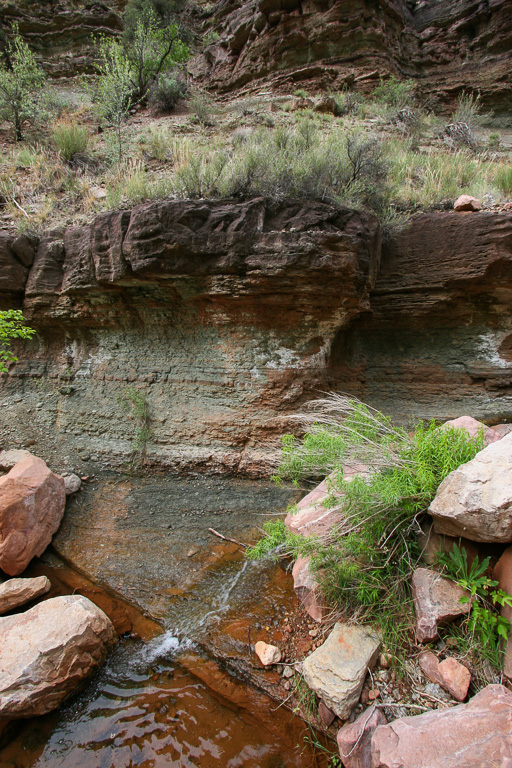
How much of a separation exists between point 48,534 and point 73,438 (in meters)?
1.52

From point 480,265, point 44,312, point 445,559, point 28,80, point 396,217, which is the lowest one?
point 445,559

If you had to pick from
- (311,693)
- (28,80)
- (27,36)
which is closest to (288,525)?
(311,693)

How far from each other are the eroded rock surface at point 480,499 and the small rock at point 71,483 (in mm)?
4432

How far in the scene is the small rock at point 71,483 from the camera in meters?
4.90

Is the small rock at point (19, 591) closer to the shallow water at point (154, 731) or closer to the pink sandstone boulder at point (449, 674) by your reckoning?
the shallow water at point (154, 731)

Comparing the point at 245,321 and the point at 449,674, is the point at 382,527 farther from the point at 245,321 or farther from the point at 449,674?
the point at 245,321

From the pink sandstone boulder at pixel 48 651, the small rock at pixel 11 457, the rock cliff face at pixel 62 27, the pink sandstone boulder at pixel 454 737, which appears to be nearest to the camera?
the pink sandstone boulder at pixel 454 737

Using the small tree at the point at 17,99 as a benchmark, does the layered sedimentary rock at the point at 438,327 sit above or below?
below

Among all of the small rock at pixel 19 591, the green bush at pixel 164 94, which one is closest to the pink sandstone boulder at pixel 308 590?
the small rock at pixel 19 591

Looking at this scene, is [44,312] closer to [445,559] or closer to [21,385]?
[21,385]

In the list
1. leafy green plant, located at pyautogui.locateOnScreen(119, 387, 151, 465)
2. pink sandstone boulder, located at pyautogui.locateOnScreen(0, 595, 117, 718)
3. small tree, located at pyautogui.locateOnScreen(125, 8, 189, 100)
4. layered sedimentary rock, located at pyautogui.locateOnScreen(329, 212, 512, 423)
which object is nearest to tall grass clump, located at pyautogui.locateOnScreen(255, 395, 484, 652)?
pink sandstone boulder, located at pyautogui.locateOnScreen(0, 595, 117, 718)

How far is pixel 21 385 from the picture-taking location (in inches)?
229

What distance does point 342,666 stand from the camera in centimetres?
238

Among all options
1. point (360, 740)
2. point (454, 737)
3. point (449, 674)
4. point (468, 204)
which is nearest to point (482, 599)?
point (449, 674)
